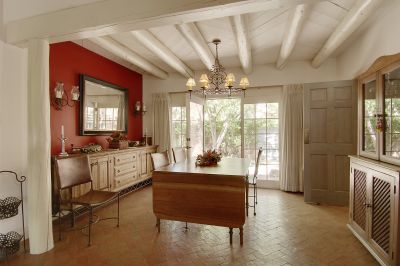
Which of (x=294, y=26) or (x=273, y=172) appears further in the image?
(x=273, y=172)

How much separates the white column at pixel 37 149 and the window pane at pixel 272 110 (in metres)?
3.97

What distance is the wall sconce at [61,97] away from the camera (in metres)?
3.20

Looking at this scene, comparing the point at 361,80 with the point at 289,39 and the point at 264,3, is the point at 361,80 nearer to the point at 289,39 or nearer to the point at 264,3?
the point at 289,39

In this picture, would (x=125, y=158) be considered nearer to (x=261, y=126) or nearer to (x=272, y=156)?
(x=261, y=126)

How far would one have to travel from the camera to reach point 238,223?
7.98ft

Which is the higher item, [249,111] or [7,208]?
[249,111]

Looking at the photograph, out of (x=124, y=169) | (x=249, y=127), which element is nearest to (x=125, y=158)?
(x=124, y=169)

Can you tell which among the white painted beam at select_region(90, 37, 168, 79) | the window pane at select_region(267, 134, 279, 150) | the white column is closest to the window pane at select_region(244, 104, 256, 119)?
the window pane at select_region(267, 134, 279, 150)

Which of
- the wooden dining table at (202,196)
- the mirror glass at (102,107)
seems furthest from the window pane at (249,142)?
the mirror glass at (102,107)

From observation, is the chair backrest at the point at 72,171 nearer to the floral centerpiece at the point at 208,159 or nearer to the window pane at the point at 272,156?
the floral centerpiece at the point at 208,159

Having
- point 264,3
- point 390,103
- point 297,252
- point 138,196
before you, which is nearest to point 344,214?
point 297,252

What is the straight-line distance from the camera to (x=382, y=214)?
81.7 inches

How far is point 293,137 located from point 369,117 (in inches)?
78.6

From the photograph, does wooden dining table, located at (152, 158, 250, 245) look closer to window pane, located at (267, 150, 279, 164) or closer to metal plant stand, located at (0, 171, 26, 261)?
metal plant stand, located at (0, 171, 26, 261)
